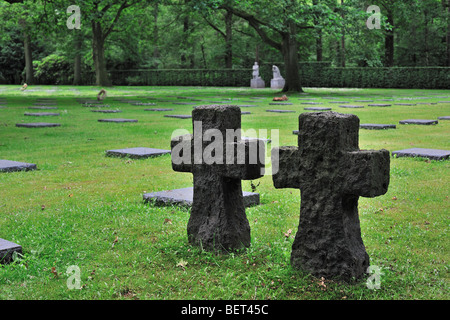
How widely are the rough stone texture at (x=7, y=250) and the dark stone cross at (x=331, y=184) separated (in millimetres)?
1736

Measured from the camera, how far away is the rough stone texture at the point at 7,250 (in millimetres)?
3264

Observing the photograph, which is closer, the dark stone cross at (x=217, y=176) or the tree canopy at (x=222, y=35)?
the dark stone cross at (x=217, y=176)

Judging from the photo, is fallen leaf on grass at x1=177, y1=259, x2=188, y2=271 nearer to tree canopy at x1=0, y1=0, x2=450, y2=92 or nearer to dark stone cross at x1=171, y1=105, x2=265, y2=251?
dark stone cross at x1=171, y1=105, x2=265, y2=251

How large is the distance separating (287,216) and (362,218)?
615 millimetres

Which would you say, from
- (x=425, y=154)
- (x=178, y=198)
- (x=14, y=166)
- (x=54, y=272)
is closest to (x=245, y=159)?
(x=54, y=272)

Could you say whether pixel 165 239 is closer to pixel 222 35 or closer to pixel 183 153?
pixel 183 153

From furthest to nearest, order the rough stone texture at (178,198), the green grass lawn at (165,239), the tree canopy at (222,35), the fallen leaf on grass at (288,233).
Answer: the tree canopy at (222,35), the rough stone texture at (178,198), the fallen leaf on grass at (288,233), the green grass lawn at (165,239)

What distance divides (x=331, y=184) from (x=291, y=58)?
920 inches

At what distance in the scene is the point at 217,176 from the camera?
11.0 feet

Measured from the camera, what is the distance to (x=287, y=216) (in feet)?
14.2

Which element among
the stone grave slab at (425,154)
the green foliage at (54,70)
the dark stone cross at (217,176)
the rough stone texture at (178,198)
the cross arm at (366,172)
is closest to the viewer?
the cross arm at (366,172)

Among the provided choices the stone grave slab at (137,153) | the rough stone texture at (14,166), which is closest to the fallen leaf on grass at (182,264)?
the rough stone texture at (14,166)

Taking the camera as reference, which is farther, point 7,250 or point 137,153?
point 137,153

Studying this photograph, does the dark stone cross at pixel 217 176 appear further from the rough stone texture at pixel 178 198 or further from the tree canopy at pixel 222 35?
the tree canopy at pixel 222 35
